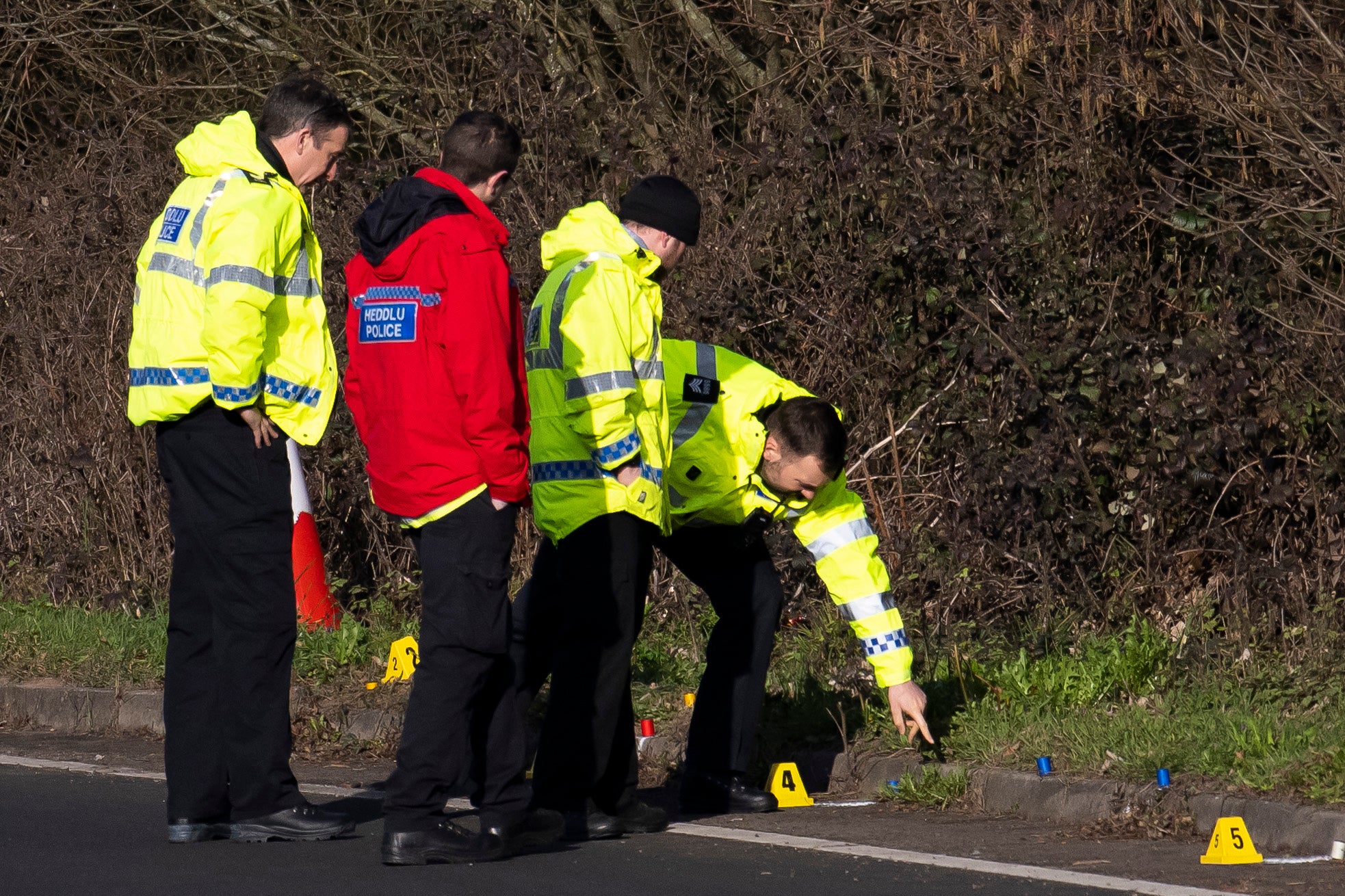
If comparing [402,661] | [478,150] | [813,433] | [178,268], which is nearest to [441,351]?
[478,150]

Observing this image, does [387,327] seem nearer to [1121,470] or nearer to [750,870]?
[750,870]

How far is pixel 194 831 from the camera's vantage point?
554cm

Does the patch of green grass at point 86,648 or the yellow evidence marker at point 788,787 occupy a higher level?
the patch of green grass at point 86,648

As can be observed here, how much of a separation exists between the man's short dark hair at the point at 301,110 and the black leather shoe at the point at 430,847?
2061 mm

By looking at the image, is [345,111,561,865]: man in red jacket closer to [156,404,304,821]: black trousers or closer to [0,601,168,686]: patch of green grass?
[156,404,304,821]: black trousers

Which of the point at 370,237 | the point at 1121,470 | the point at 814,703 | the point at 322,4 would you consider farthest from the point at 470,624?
the point at 322,4

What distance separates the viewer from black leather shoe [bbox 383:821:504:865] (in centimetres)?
512

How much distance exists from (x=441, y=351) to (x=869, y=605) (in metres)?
1.58

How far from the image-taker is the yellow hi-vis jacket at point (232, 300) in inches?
208

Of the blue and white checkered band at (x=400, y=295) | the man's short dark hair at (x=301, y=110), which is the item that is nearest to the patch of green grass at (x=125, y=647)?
the man's short dark hair at (x=301, y=110)

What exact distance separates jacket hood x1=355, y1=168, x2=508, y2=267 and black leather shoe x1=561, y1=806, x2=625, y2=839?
5.68ft

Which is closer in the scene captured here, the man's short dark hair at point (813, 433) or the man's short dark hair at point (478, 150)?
the man's short dark hair at point (478, 150)

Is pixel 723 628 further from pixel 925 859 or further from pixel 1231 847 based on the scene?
pixel 1231 847

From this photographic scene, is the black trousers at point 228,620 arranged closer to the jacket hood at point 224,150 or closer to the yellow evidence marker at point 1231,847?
the jacket hood at point 224,150
